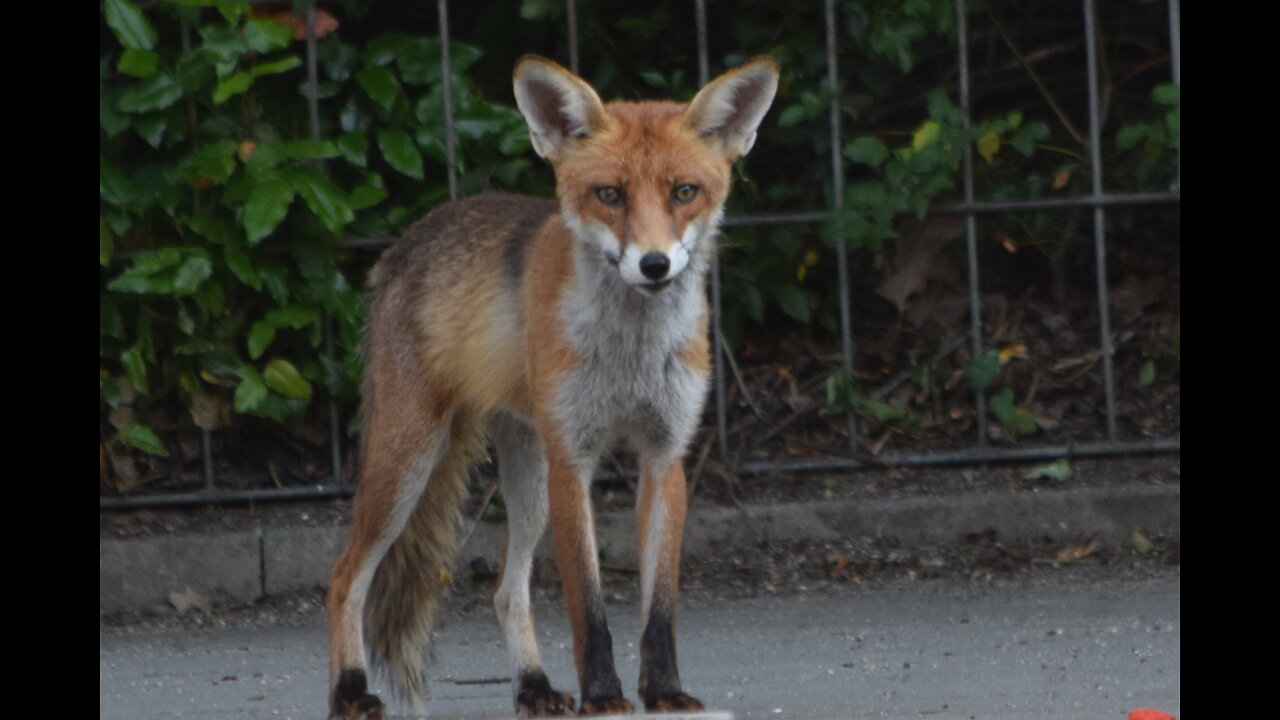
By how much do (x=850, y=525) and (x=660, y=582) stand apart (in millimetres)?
2569

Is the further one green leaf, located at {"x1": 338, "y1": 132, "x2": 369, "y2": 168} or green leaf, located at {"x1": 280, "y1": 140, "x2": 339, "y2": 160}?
green leaf, located at {"x1": 338, "y1": 132, "x2": 369, "y2": 168}

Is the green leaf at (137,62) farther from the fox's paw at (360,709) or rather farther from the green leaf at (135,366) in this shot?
the fox's paw at (360,709)

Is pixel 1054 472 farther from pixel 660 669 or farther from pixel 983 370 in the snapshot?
pixel 660 669

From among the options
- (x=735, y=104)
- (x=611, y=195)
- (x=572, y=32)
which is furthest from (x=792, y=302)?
(x=611, y=195)

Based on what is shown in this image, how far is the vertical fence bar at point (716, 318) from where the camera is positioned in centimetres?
638

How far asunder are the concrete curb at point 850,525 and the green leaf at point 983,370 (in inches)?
17.9

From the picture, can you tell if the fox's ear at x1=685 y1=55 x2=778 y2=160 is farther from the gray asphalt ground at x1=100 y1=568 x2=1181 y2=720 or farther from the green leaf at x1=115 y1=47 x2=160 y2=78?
the green leaf at x1=115 y1=47 x2=160 y2=78

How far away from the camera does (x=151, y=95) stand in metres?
6.16

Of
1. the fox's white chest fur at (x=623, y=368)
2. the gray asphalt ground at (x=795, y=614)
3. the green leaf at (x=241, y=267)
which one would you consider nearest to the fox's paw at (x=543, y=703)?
the gray asphalt ground at (x=795, y=614)

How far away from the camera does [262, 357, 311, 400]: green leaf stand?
6.34m

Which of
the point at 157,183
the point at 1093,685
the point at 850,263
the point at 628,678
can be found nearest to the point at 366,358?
the point at 628,678


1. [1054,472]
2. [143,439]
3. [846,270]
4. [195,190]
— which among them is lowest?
[1054,472]

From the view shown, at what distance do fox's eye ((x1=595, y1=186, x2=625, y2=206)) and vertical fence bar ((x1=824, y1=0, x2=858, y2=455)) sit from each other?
2.65 metres

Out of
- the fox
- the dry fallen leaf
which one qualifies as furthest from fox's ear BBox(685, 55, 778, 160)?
the dry fallen leaf
